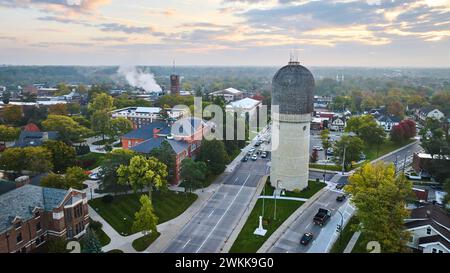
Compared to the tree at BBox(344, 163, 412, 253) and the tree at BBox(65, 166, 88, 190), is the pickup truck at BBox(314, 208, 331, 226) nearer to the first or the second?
the tree at BBox(344, 163, 412, 253)

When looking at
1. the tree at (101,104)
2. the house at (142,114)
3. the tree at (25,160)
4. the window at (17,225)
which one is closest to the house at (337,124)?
the house at (142,114)

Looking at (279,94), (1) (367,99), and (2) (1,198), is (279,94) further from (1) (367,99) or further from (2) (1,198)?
(1) (367,99)

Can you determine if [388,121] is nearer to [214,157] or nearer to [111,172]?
[214,157]

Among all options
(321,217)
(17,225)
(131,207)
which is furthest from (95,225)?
(321,217)

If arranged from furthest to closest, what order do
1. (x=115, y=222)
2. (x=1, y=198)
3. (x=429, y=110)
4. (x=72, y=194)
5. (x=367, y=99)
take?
(x=367, y=99), (x=429, y=110), (x=115, y=222), (x=72, y=194), (x=1, y=198)
